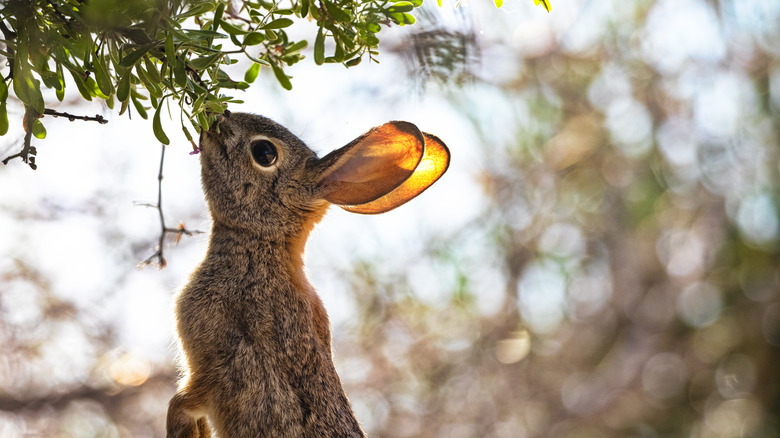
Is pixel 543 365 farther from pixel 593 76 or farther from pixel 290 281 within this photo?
pixel 290 281

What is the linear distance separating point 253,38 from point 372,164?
31.3 inches

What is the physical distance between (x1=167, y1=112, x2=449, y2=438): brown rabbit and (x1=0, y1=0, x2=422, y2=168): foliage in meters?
0.41

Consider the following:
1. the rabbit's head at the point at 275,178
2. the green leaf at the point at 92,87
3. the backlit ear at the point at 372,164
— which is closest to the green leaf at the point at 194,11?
the green leaf at the point at 92,87

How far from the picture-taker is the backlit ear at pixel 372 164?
2.00 metres

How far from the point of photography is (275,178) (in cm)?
253

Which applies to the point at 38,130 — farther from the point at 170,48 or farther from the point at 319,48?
the point at 319,48

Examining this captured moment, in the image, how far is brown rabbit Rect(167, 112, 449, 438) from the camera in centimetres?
208

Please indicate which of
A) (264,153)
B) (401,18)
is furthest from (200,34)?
(264,153)

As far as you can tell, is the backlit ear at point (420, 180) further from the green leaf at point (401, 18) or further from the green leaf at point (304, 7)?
the green leaf at point (304, 7)

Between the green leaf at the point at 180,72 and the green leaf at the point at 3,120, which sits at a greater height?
the green leaf at the point at 3,120

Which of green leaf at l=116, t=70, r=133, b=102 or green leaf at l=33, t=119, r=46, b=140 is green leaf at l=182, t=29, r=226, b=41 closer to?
green leaf at l=116, t=70, r=133, b=102

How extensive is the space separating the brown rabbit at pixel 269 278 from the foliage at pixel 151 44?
0.41 m

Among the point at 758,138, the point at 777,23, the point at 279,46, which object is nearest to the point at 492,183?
the point at 758,138

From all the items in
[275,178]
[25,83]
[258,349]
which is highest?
[275,178]
